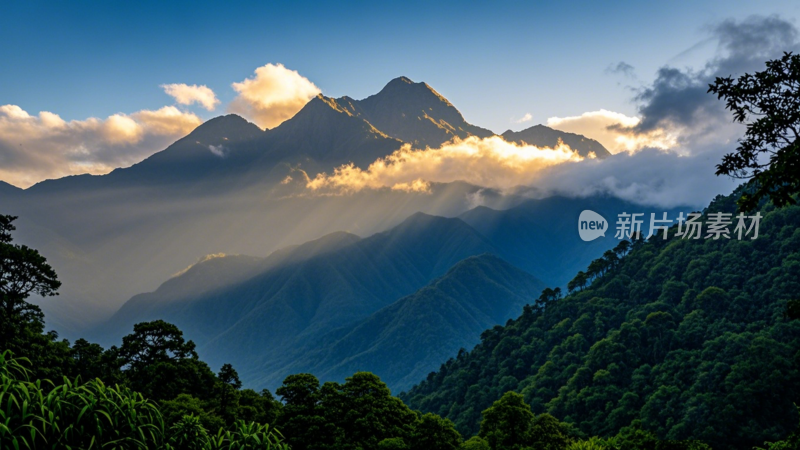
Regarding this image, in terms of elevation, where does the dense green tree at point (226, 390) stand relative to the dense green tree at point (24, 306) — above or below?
below

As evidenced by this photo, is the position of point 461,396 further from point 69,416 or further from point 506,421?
point 69,416

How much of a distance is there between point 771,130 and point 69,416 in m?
25.4

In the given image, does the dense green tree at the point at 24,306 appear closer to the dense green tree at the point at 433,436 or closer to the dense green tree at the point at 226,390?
the dense green tree at the point at 226,390

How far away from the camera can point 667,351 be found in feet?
368

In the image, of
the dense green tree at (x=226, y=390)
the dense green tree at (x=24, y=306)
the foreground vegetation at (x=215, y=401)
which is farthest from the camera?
the dense green tree at (x=226, y=390)

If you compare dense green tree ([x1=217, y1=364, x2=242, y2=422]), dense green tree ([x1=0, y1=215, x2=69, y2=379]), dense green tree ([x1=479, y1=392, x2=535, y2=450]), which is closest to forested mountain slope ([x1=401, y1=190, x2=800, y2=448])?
dense green tree ([x1=479, y1=392, x2=535, y2=450])

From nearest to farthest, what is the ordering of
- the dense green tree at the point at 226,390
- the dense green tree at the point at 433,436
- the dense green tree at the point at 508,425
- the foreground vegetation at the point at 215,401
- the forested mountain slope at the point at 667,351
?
the foreground vegetation at the point at 215,401 → the dense green tree at the point at 433,436 → the dense green tree at the point at 508,425 → the dense green tree at the point at 226,390 → the forested mountain slope at the point at 667,351

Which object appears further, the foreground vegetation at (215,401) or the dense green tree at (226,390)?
the dense green tree at (226,390)

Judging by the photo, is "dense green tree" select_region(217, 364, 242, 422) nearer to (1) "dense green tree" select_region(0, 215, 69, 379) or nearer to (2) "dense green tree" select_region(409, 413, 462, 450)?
(1) "dense green tree" select_region(0, 215, 69, 379)

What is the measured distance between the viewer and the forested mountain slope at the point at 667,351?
278 ft

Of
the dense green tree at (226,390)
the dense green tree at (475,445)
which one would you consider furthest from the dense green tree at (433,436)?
the dense green tree at (226,390)

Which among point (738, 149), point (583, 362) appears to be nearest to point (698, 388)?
point (583, 362)

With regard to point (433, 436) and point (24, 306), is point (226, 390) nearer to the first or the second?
point (24, 306)

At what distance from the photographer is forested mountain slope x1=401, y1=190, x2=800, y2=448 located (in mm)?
84812
